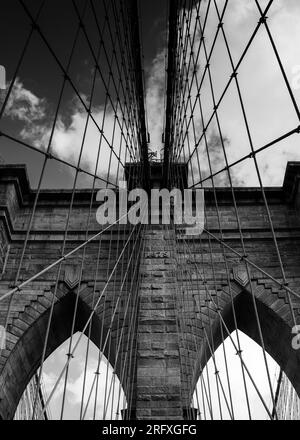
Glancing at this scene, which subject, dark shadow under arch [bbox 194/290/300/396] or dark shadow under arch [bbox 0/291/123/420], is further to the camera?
dark shadow under arch [bbox 194/290/300/396]

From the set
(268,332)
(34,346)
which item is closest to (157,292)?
(268,332)

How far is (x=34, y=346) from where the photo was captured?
21.1 ft

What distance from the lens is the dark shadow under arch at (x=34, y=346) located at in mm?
5750

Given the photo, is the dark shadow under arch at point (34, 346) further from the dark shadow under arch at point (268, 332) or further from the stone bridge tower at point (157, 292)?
the dark shadow under arch at point (268, 332)

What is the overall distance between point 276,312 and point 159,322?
1963 millimetres

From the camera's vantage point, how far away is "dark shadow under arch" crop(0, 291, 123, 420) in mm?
5750

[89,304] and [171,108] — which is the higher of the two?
[171,108]

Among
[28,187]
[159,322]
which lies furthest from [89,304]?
[28,187]

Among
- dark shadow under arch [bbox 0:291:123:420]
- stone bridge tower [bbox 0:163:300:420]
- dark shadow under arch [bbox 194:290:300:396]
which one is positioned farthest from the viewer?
dark shadow under arch [bbox 194:290:300:396]

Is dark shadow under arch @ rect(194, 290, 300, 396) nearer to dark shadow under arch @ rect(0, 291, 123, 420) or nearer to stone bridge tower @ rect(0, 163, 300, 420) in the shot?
stone bridge tower @ rect(0, 163, 300, 420)

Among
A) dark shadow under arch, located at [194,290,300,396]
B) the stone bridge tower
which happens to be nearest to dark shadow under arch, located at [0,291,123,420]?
the stone bridge tower

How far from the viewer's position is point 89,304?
632 centimetres
